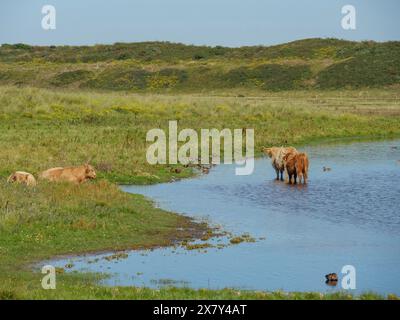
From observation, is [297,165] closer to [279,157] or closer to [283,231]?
[279,157]

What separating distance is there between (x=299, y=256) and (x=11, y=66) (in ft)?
327

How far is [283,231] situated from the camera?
60.8ft

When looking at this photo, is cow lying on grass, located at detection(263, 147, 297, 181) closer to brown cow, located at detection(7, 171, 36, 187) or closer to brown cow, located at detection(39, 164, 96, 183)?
brown cow, located at detection(39, 164, 96, 183)

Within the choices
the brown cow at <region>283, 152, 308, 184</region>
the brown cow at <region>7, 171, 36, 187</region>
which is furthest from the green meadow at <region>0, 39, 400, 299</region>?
the brown cow at <region>283, 152, 308, 184</region>

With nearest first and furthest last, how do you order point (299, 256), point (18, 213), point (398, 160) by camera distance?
1. point (299, 256)
2. point (18, 213)
3. point (398, 160)

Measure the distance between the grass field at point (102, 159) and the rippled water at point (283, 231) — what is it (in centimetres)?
113

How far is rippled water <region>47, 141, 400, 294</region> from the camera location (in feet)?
46.5

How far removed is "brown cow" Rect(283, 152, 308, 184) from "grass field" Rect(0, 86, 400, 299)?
4.00 metres

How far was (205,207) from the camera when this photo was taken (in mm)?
22016

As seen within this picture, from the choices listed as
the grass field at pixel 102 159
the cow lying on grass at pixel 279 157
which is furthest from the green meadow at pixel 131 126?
the cow lying on grass at pixel 279 157

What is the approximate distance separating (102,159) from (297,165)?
732cm
